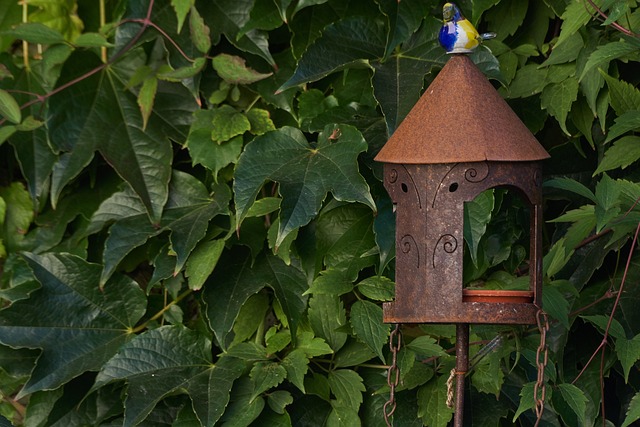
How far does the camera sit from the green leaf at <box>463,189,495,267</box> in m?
1.67

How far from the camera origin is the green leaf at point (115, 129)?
204 cm

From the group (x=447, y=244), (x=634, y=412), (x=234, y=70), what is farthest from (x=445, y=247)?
(x=234, y=70)

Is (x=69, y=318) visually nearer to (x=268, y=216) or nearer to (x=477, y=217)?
(x=268, y=216)

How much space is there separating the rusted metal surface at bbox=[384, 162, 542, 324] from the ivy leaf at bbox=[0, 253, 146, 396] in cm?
82

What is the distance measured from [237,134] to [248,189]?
0.87ft

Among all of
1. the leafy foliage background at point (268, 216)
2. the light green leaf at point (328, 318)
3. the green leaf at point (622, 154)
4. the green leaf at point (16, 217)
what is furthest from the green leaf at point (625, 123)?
the green leaf at point (16, 217)

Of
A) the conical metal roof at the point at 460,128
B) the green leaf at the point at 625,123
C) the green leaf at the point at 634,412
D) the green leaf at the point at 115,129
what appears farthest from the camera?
the green leaf at the point at 115,129

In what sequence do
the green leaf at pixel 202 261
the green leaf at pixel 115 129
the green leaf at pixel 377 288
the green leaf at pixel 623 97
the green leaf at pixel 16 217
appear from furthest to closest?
1. the green leaf at pixel 16 217
2. the green leaf at pixel 115 129
3. the green leaf at pixel 202 261
4. the green leaf at pixel 377 288
5. the green leaf at pixel 623 97

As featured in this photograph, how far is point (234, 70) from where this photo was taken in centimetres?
199

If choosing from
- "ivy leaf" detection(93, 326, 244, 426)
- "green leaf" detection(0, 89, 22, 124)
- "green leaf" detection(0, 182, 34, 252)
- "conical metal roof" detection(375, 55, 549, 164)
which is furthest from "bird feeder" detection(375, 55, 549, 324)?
"green leaf" detection(0, 182, 34, 252)

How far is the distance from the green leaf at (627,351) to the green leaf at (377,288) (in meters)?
0.43

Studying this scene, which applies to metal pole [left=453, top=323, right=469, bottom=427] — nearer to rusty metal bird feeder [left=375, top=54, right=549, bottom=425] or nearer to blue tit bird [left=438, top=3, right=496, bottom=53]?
rusty metal bird feeder [left=375, top=54, right=549, bottom=425]

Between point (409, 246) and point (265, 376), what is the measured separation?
56 centimetres

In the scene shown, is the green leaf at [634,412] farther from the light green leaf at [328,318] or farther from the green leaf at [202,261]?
the green leaf at [202,261]
